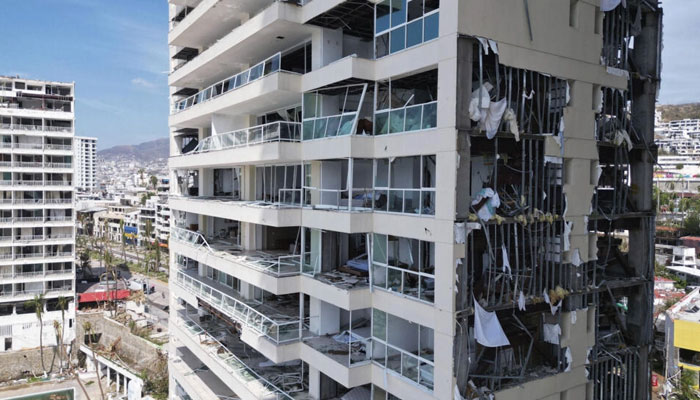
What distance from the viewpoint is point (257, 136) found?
1786 centimetres

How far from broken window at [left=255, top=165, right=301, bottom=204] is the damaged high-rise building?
239mm

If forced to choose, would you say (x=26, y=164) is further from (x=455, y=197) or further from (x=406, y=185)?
(x=455, y=197)

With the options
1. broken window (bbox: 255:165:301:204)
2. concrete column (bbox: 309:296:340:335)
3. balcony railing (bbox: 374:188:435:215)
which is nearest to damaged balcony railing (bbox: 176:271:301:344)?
concrete column (bbox: 309:296:340:335)

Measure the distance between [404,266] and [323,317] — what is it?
392 cm

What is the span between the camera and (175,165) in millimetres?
25953

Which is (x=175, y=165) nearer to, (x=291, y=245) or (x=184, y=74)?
(x=184, y=74)

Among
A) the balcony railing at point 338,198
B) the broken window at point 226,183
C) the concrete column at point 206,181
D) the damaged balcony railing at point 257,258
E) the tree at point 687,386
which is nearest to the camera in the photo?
the balcony railing at point 338,198

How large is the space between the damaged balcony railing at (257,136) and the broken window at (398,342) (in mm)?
6660

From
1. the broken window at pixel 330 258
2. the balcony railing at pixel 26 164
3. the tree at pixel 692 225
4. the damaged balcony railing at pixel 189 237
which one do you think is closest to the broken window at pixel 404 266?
the broken window at pixel 330 258

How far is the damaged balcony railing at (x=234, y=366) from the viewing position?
16750 millimetres

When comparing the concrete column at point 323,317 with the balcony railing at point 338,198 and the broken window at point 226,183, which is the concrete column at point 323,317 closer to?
the balcony railing at point 338,198

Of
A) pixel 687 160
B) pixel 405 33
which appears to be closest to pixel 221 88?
pixel 405 33

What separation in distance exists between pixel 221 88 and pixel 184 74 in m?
4.17

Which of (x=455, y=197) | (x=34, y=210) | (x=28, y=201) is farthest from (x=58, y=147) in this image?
(x=455, y=197)
